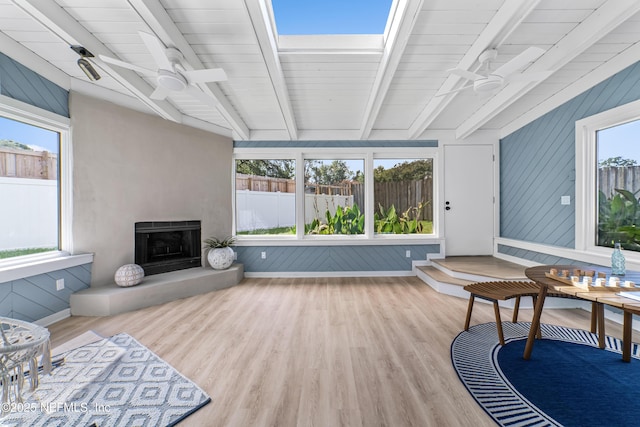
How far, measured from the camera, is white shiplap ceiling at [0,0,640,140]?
6.04 feet

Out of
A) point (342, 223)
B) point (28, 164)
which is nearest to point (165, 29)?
point (28, 164)

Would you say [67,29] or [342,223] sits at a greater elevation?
[67,29]

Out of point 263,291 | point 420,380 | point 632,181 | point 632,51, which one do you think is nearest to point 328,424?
point 420,380

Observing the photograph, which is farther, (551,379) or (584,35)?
(584,35)

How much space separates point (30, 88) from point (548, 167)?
598 centimetres

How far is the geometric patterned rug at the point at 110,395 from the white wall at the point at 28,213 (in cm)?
136

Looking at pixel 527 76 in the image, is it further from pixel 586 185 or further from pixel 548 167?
pixel 548 167

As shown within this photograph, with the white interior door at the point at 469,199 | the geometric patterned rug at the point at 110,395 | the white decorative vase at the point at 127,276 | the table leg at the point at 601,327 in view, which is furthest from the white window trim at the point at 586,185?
the white decorative vase at the point at 127,276

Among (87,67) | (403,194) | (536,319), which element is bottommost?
(536,319)

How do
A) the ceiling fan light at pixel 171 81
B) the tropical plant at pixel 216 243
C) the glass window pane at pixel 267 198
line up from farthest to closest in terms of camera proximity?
the glass window pane at pixel 267 198, the tropical plant at pixel 216 243, the ceiling fan light at pixel 171 81

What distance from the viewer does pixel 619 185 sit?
269 centimetres

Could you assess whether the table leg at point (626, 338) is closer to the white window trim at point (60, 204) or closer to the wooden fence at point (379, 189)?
the wooden fence at point (379, 189)

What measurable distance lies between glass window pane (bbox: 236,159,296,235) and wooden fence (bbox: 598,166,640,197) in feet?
13.1

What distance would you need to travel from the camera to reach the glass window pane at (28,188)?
2.43m
